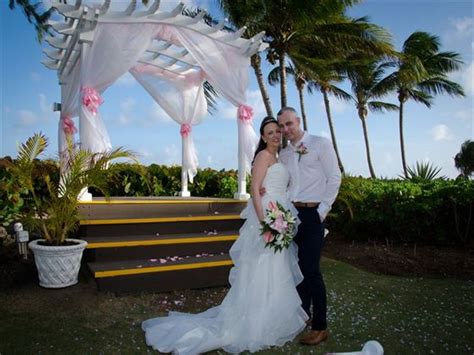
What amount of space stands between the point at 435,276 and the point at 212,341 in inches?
159

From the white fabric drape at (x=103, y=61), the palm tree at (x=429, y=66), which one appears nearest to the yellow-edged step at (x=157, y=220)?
the white fabric drape at (x=103, y=61)

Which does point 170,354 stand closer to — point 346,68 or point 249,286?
point 249,286

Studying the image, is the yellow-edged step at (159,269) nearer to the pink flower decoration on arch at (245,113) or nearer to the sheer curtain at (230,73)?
the sheer curtain at (230,73)

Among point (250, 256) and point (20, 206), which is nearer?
point (250, 256)

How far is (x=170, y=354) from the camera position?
10.2ft

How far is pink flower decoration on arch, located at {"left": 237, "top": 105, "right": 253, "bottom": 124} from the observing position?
6538mm

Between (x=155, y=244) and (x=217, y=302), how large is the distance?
1237 millimetres

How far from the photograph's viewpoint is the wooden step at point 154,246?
498 cm

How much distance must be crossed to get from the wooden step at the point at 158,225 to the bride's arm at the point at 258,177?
8.76 feet

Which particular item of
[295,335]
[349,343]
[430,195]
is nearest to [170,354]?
[295,335]

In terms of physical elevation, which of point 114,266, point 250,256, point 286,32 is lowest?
point 114,266

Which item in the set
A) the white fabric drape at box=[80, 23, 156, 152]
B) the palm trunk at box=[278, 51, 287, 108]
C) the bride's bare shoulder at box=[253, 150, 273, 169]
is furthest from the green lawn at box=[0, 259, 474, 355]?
the palm trunk at box=[278, 51, 287, 108]

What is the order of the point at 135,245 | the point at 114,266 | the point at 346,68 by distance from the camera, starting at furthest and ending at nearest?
the point at 346,68
the point at 135,245
the point at 114,266

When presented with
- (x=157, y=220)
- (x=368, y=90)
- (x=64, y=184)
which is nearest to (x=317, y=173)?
(x=157, y=220)
